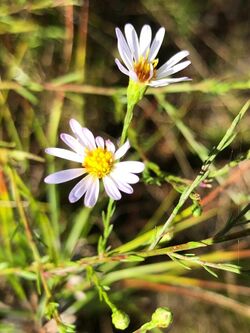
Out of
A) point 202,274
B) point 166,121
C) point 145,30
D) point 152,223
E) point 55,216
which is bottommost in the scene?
point 202,274

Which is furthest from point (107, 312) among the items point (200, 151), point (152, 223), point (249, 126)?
point (249, 126)

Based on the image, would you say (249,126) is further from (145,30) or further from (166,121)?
(145,30)

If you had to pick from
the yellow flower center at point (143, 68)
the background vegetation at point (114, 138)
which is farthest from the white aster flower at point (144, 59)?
the background vegetation at point (114, 138)

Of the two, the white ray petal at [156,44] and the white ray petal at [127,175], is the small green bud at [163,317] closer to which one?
the white ray petal at [127,175]

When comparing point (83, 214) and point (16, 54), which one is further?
point (16, 54)

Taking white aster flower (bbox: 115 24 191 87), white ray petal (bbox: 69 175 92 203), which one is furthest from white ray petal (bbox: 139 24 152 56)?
white ray petal (bbox: 69 175 92 203)

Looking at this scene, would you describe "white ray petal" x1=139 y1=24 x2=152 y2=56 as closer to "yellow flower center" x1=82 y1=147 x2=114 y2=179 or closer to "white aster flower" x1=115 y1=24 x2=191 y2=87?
"white aster flower" x1=115 y1=24 x2=191 y2=87
